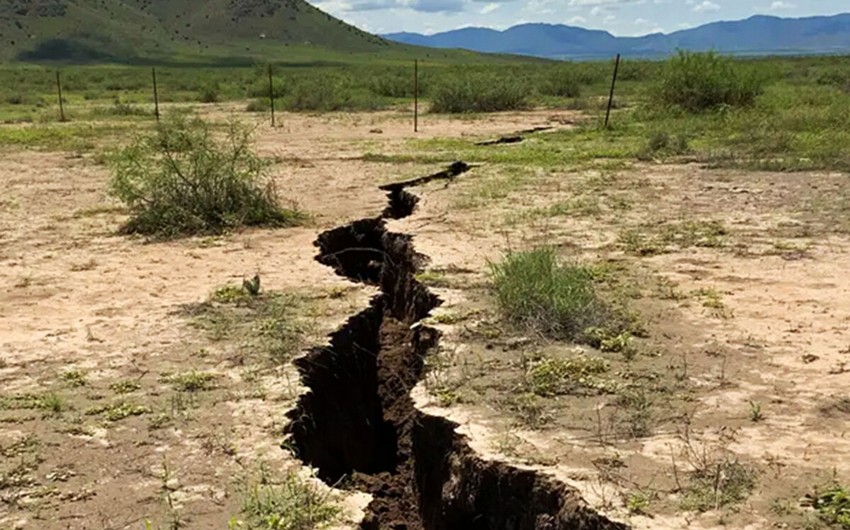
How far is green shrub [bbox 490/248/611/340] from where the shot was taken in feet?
18.2

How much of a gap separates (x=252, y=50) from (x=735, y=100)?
7805 centimetres

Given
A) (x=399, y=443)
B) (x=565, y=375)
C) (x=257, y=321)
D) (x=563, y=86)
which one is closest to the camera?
(x=565, y=375)

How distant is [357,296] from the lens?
661cm

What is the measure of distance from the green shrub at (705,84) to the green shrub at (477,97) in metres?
4.89

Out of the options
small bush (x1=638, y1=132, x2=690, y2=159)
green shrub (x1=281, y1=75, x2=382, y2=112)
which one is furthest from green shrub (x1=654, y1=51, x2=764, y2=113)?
green shrub (x1=281, y1=75, x2=382, y2=112)

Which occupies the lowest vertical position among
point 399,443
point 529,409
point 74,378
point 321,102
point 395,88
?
point 399,443

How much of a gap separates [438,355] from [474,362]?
0.81 ft

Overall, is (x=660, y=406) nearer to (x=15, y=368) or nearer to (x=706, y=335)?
(x=706, y=335)

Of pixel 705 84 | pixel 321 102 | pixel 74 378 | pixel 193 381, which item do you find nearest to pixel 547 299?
pixel 193 381

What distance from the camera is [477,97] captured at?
2486 cm

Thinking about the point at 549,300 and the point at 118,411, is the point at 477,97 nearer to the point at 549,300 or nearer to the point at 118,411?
the point at 549,300

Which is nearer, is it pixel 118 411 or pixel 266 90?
pixel 118 411

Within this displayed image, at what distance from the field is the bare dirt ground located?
2 cm

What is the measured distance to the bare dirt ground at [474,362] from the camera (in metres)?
3.78
